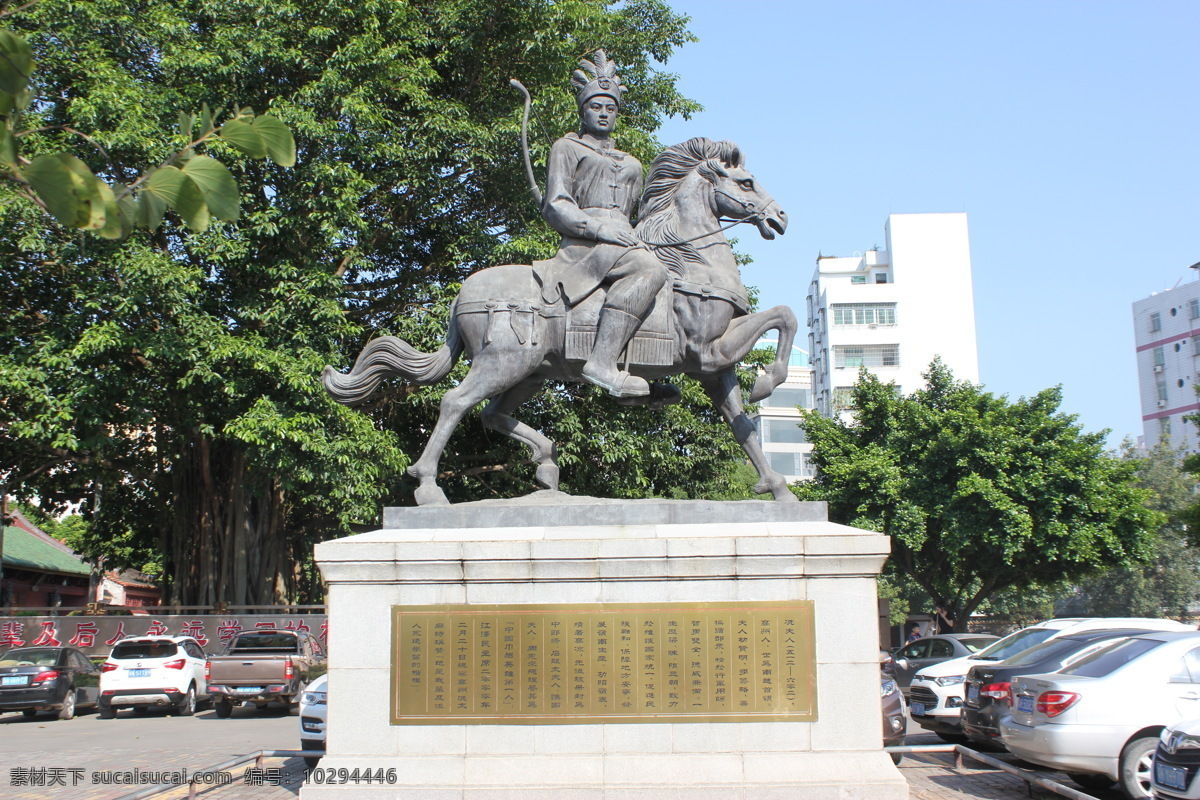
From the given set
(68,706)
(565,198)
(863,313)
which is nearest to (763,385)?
(565,198)

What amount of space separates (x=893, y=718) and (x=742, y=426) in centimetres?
407

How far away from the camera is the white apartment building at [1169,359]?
54.1m

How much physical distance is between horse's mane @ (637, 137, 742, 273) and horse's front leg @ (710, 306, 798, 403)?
0.94 metres

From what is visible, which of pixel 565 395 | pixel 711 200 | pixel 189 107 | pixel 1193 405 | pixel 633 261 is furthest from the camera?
pixel 1193 405

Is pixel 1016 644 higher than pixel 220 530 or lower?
lower

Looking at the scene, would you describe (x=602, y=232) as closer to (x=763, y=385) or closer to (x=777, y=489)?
(x=763, y=385)

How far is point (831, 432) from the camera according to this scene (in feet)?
81.9

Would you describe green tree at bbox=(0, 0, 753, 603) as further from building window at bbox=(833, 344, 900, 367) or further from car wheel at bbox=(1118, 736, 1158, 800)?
building window at bbox=(833, 344, 900, 367)

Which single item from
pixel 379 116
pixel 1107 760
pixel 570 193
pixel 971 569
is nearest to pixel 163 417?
pixel 379 116

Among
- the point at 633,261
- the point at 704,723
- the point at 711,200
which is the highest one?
the point at 711,200

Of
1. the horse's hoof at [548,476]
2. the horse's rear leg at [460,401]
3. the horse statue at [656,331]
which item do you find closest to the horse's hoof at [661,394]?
the horse statue at [656,331]

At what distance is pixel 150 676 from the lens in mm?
16406

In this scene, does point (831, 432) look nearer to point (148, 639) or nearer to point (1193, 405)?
point (148, 639)

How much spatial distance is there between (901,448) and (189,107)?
16.6 m
